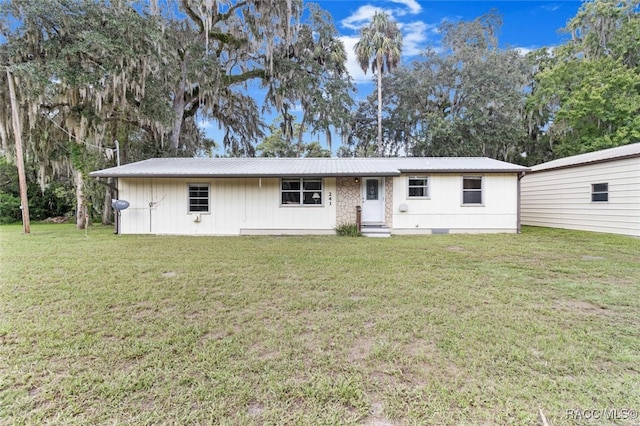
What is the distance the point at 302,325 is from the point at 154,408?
1491 millimetres

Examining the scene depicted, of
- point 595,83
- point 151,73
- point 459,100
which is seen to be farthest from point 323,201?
point 595,83

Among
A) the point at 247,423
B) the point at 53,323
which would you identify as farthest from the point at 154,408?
the point at 53,323

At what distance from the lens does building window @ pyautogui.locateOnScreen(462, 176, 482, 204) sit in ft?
34.0

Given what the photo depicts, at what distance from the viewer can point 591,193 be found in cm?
996

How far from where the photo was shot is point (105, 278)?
4758 mm

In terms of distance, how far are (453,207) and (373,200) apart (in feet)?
8.98

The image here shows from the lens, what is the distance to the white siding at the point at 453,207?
1031cm

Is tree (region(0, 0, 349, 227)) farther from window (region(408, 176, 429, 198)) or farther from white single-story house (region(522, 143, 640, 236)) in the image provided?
white single-story house (region(522, 143, 640, 236))

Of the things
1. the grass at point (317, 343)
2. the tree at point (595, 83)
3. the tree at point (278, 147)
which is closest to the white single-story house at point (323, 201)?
the grass at point (317, 343)

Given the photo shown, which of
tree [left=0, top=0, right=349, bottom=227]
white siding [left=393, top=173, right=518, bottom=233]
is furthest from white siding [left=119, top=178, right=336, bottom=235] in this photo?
tree [left=0, top=0, right=349, bottom=227]

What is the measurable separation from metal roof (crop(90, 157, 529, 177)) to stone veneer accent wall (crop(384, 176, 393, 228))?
538 mm

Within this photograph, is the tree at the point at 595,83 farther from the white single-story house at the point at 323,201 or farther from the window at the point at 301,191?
the window at the point at 301,191

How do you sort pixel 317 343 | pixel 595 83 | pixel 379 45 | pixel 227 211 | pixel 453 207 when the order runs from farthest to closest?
pixel 379 45 → pixel 595 83 → pixel 453 207 → pixel 227 211 → pixel 317 343

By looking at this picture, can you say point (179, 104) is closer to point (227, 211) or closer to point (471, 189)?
point (227, 211)
